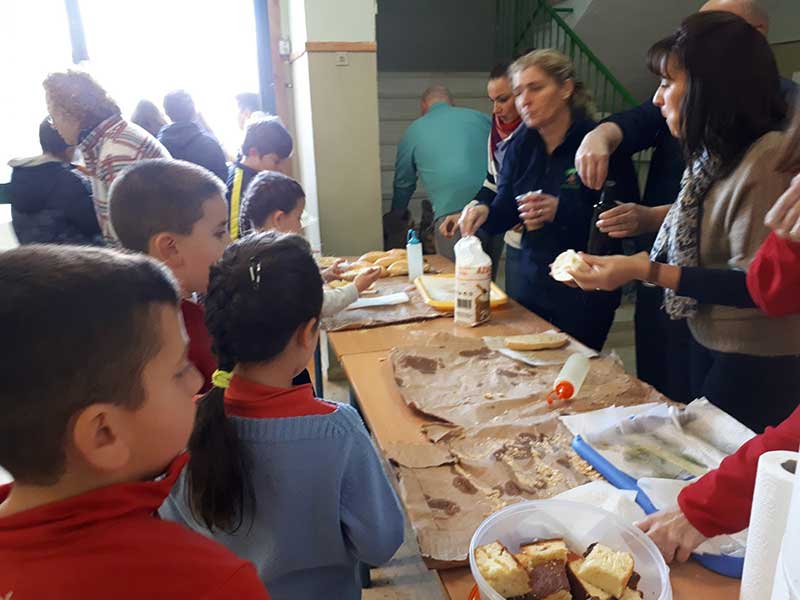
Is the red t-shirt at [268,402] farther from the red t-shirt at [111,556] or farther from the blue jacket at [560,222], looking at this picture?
the blue jacket at [560,222]

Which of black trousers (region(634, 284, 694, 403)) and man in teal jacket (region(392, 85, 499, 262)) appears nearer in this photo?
black trousers (region(634, 284, 694, 403))

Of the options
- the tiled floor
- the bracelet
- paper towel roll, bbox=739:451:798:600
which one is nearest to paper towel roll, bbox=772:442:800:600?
paper towel roll, bbox=739:451:798:600

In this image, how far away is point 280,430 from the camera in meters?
0.90

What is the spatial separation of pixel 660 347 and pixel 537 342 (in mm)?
625

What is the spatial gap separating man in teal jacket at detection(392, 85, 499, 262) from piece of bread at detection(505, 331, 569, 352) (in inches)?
70.7

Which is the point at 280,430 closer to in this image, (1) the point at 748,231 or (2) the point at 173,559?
(2) the point at 173,559

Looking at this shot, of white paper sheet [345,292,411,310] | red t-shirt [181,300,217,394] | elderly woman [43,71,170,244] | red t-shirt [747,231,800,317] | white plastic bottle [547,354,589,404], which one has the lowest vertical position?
white paper sheet [345,292,411,310]

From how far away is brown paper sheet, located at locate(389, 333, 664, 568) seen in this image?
0.93 meters

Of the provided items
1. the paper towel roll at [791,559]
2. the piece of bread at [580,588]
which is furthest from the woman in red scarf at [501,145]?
the paper towel roll at [791,559]

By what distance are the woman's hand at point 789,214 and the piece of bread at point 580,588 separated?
576mm

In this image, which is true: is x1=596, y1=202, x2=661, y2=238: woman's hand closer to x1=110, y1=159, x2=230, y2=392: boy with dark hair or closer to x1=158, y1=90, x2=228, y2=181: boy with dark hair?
x1=110, y1=159, x2=230, y2=392: boy with dark hair

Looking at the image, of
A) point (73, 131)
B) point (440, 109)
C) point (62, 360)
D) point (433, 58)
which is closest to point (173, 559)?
point (62, 360)

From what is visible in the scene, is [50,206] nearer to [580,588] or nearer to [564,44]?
[580,588]

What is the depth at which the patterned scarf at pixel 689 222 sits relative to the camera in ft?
4.42
